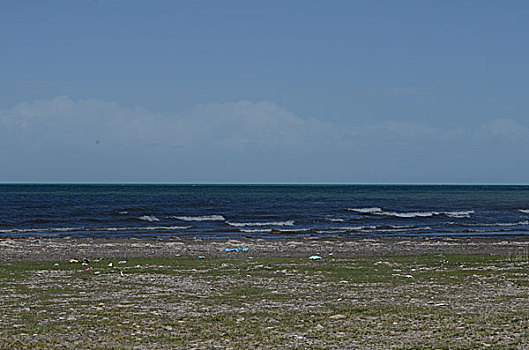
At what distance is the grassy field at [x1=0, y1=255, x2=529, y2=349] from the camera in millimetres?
11664

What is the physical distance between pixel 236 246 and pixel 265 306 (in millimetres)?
19585

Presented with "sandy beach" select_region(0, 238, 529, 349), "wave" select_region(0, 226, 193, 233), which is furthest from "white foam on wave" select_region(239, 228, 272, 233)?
"sandy beach" select_region(0, 238, 529, 349)

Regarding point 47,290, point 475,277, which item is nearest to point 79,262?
point 47,290

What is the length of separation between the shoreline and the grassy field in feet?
18.7

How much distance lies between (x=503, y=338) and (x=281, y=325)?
4028mm

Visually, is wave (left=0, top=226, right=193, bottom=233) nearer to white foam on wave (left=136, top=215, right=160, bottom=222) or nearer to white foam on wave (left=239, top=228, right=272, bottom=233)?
white foam on wave (left=239, top=228, right=272, bottom=233)

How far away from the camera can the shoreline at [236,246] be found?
2959 cm

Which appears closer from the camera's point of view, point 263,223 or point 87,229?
point 87,229

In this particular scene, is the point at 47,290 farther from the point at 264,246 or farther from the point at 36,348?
the point at 264,246

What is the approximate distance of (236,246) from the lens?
34.5 metres

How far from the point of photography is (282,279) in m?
19.9

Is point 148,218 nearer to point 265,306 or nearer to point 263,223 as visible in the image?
point 263,223

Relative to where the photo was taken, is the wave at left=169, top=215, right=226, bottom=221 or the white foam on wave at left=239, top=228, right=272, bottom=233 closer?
Answer: the white foam on wave at left=239, top=228, right=272, bottom=233

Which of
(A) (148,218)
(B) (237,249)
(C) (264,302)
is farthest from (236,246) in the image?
(A) (148,218)
